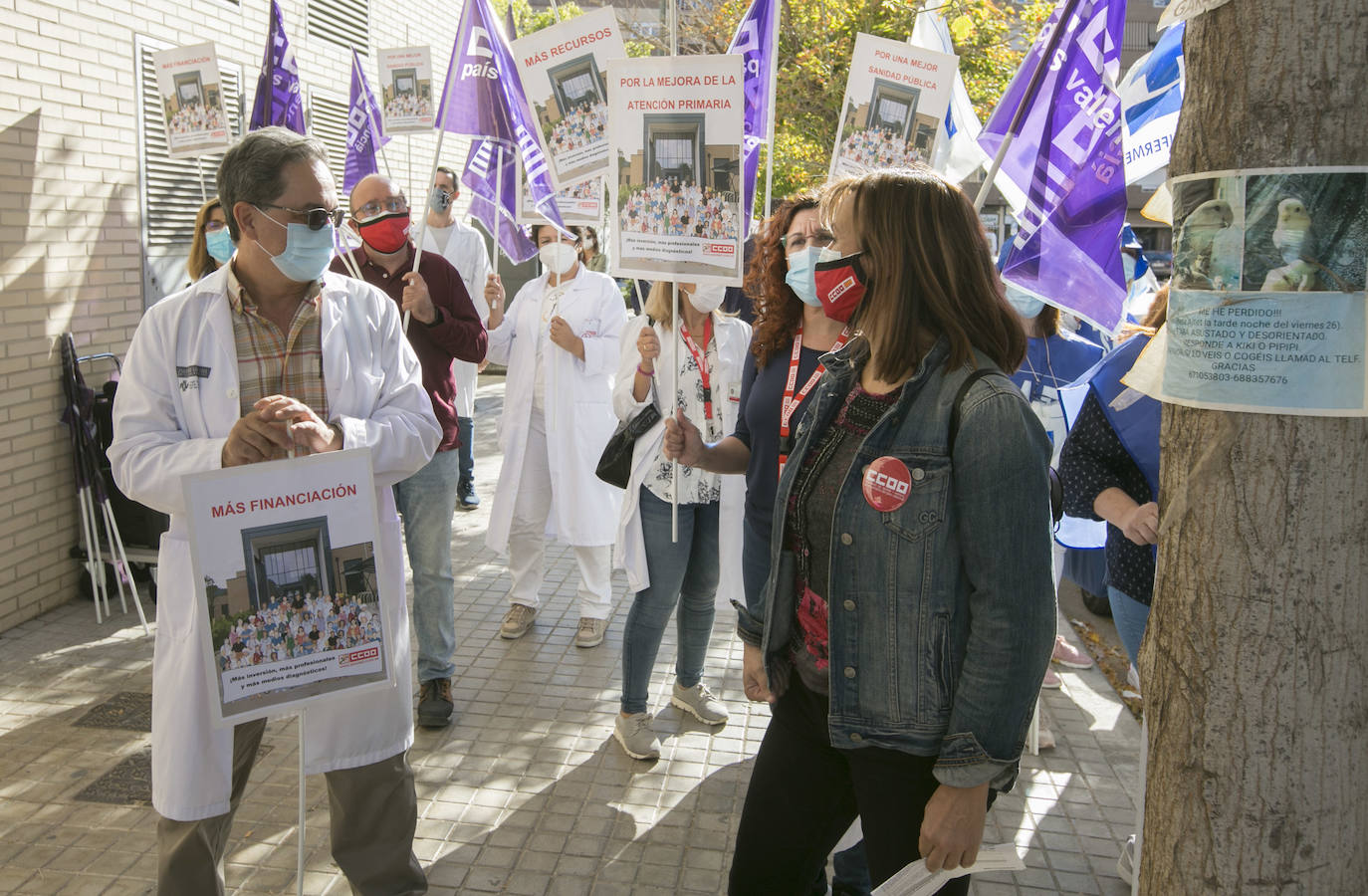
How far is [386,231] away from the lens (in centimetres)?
449

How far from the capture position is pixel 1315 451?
1.60m

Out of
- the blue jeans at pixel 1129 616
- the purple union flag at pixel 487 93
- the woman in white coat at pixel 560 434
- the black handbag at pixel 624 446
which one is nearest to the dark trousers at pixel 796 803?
the blue jeans at pixel 1129 616

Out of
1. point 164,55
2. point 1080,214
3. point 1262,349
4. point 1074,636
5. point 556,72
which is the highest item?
point 164,55

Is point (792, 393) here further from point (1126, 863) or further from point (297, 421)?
point (1126, 863)

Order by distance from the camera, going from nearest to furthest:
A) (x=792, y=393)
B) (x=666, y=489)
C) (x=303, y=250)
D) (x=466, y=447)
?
(x=303, y=250) < (x=792, y=393) < (x=666, y=489) < (x=466, y=447)

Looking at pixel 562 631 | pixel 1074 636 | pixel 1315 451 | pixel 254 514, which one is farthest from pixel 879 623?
pixel 1074 636

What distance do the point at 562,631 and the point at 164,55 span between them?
4191 mm

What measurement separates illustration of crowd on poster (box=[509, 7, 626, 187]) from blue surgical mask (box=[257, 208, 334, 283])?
1566 mm

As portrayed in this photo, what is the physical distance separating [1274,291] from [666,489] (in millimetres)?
→ 2749

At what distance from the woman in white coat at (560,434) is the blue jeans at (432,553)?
3.50 ft

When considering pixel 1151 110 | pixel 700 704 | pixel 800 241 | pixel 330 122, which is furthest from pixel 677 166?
pixel 330 122

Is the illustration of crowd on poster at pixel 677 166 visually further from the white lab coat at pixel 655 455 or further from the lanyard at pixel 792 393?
the white lab coat at pixel 655 455

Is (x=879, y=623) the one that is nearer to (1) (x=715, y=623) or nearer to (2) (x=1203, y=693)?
(2) (x=1203, y=693)

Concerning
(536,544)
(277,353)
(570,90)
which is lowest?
(536,544)
